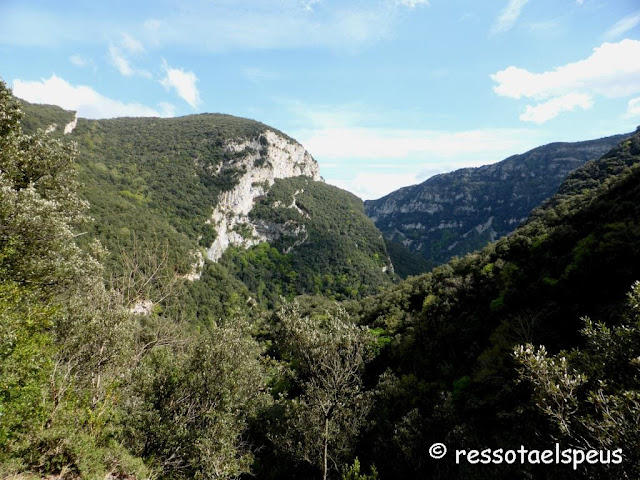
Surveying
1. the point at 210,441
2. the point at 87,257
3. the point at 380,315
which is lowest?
the point at 380,315

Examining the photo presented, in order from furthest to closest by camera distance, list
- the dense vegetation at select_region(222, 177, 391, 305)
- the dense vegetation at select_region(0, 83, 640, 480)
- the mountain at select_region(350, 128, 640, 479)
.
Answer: the dense vegetation at select_region(222, 177, 391, 305) → the mountain at select_region(350, 128, 640, 479) → the dense vegetation at select_region(0, 83, 640, 480)

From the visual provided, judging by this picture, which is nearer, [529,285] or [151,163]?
[529,285]

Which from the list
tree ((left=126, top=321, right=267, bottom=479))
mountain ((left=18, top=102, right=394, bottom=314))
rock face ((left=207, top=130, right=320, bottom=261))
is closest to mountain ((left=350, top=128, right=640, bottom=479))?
tree ((left=126, top=321, right=267, bottom=479))

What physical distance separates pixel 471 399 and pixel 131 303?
2575 centimetres

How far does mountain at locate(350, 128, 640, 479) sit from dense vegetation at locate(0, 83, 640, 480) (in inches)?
6.3

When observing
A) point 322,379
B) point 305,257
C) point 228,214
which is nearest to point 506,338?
point 322,379

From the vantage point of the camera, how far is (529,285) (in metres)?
34.6

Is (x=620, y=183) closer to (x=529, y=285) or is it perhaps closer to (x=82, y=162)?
(x=529, y=285)

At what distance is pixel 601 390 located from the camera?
703 cm

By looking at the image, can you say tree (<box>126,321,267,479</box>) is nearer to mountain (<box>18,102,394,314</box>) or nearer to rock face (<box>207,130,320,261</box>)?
mountain (<box>18,102,394,314</box>)

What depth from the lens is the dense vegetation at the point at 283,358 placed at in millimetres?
9477

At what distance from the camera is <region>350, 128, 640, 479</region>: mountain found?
16781mm

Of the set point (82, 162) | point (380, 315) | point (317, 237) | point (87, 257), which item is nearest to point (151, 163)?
point (82, 162)

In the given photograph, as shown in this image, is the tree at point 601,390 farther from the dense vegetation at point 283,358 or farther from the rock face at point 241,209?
the rock face at point 241,209
